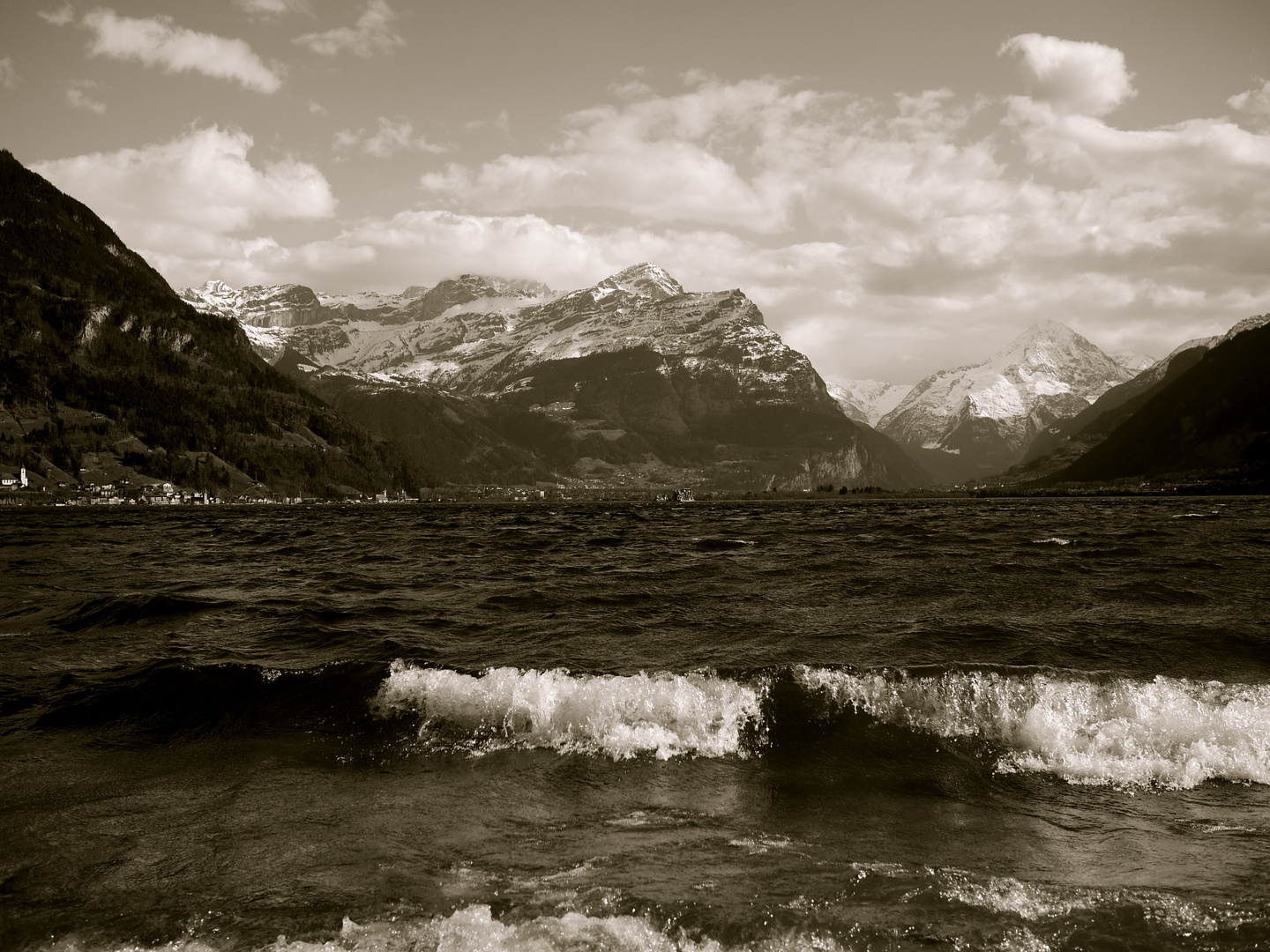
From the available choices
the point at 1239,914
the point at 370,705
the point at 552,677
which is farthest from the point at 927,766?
the point at 370,705

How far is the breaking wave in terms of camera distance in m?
18.2

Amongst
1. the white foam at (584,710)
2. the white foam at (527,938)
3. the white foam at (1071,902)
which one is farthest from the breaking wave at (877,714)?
the white foam at (527,938)

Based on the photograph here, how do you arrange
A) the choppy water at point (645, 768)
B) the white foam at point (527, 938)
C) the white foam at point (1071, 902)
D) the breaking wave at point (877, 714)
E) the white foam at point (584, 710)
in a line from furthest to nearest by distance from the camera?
the white foam at point (584, 710)
the breaking wave at point (877, 714)
the choppy water at point (645, 768)
the white foam at point (1071, 902)
the white foam at point (527, 938)

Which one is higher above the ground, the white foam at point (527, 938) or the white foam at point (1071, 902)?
the white foam at point (1071, 902)

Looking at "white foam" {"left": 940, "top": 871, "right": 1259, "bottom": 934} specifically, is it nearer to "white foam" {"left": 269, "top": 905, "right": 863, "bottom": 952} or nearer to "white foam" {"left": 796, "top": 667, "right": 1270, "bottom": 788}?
"white foam" {"left": 269, "top": 905, "right": 863, "bottom": 952}

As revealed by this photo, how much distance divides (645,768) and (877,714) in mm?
6174

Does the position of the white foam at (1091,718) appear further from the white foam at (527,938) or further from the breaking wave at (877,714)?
the white foam at (527,938)

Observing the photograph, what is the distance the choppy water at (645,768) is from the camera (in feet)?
37.6

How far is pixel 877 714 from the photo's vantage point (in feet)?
67.1

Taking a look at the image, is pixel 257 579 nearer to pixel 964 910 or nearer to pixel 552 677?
pixel 552 677

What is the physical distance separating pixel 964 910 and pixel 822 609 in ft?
67.4

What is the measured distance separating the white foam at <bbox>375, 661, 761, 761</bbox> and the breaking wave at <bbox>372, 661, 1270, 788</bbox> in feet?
0.11

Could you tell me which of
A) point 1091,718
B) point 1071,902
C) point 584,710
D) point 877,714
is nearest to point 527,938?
point 1071,902

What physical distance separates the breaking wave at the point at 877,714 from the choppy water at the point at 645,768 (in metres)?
0.08
